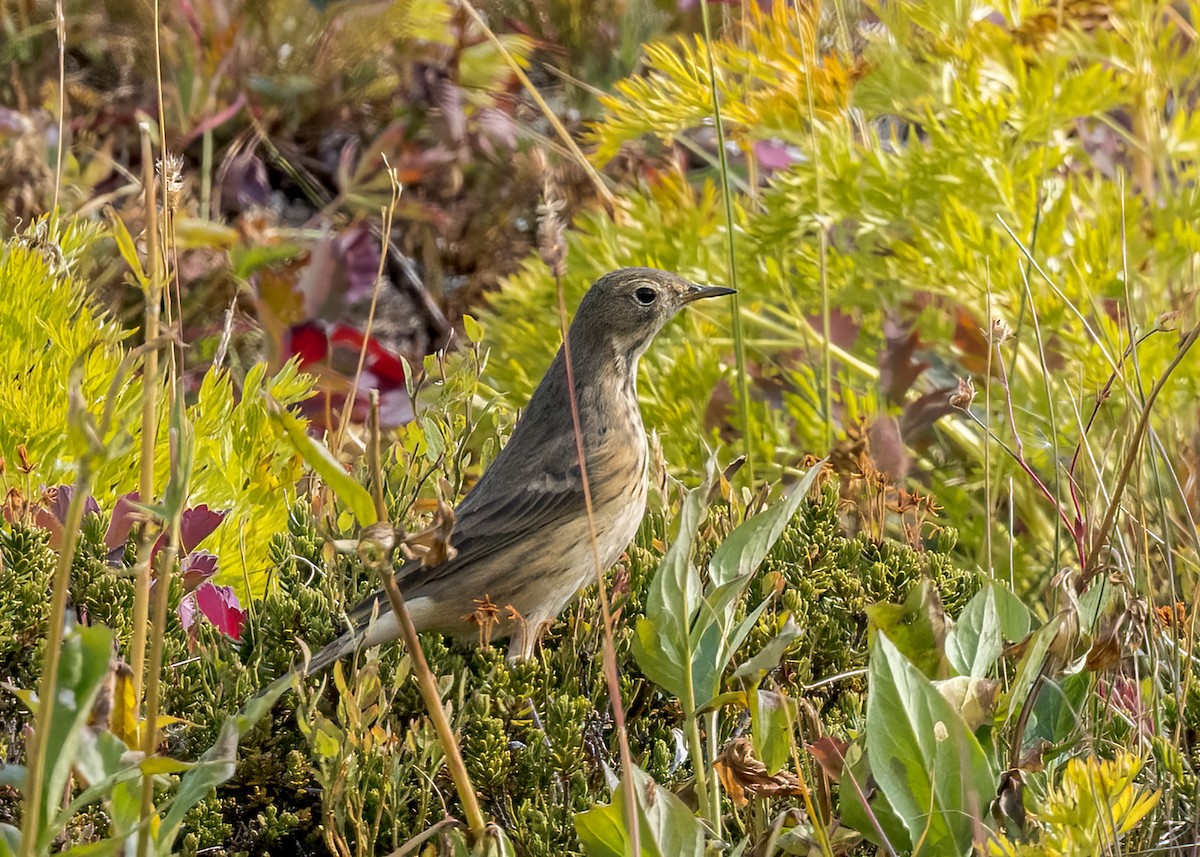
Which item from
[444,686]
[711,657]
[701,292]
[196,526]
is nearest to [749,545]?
[711,657]

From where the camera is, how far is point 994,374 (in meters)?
4.30

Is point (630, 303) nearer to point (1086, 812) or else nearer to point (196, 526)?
point (196, 526)

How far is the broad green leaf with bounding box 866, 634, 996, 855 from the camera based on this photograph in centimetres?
221

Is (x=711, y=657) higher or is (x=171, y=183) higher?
(x=171, y=183)

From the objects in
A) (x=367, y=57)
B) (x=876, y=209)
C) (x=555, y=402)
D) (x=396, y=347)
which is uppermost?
(x=367, y=57)

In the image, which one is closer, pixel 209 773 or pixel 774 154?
pixel 209 773

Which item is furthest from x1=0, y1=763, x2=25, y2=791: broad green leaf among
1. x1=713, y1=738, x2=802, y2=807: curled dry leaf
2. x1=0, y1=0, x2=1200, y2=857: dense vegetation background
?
x1=713, y1=738, x2=802, y2=807: curled dry leaf

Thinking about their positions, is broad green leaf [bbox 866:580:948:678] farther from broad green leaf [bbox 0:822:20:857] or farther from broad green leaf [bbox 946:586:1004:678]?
broad green leaf [bbox 0:822:20:857]

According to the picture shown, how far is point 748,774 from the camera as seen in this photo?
2320mm

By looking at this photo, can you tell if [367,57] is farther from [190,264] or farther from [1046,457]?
[1046,457]

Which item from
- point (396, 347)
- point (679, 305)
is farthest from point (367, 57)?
point (679, 305)

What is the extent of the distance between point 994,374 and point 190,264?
10.3 feet

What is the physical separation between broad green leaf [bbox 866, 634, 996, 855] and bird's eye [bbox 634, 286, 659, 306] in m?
2.07

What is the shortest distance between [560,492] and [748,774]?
1.58 metres
